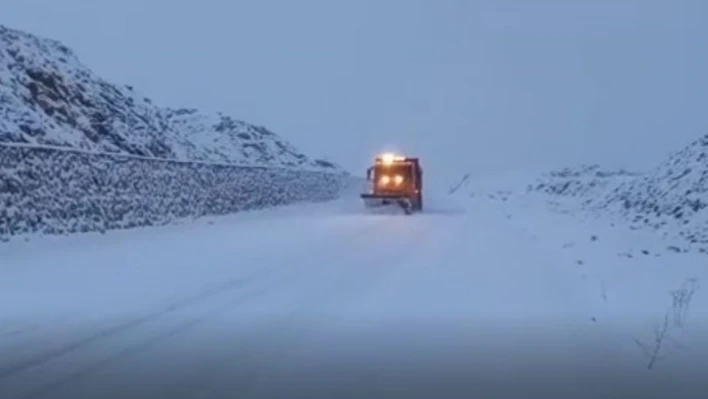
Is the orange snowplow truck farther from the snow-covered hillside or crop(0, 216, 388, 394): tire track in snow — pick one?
crop(0, 216, 388, 394): tire track in snow

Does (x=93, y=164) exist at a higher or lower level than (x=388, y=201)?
higher

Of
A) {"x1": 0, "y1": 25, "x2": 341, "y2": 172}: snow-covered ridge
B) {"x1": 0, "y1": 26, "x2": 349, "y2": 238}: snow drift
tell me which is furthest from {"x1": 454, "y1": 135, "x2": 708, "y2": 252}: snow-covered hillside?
{"x1": 0, "y1": 25, "x2": 341, "y2": 172}: snow-covered ridge

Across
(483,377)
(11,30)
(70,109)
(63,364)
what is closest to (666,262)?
(483,377)

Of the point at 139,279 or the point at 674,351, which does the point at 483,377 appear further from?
the point at 139,279

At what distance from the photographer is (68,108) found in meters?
33.2

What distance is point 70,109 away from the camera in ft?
109

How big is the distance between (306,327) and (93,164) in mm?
13292

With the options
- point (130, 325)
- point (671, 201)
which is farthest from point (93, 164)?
point (671, 201)

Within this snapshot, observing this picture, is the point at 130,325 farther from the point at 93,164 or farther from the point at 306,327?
the point at 93,164

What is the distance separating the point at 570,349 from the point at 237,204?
2618 cm

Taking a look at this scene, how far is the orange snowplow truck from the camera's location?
38719 mm

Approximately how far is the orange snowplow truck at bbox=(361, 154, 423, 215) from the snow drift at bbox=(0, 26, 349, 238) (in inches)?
180

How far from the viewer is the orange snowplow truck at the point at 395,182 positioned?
1524 inches

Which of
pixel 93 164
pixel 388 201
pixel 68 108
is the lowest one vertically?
pixel 388 201
